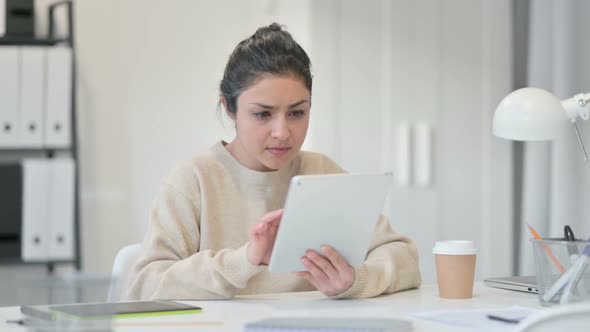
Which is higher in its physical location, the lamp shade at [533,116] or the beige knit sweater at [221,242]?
the lamp shade at [533,116]

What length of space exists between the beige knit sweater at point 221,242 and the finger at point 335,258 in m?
0.08

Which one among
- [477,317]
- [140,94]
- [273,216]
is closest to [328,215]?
[273,216]

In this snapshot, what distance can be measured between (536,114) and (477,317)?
16.9 inches

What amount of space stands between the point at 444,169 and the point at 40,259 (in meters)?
1.57

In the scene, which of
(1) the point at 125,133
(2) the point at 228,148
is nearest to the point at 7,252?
(1) the point at 125,133

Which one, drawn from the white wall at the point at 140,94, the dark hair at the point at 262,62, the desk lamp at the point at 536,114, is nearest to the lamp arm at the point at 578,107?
the desk lamp at the point at 536,114

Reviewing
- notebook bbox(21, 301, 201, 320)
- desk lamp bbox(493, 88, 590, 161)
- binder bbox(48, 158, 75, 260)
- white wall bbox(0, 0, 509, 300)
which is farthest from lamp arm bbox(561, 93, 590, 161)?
binder bbox(48, 158, 75, 260)

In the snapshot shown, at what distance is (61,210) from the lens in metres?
3.25

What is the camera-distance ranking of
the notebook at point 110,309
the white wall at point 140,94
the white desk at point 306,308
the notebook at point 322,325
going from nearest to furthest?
the notebook at point 322,325
the notebook at point 110,309
the white desk at point 306,308
the white wall at point 140,94

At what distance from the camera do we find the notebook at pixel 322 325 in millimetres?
1114

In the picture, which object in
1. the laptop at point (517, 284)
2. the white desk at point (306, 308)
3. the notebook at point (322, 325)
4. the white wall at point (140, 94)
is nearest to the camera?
the notebook at point (322, 325)

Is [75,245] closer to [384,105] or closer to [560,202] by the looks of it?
[384,105]

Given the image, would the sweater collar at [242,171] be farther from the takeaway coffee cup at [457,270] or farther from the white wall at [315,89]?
the white wall at [315,89]

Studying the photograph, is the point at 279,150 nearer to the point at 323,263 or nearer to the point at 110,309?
the point at 323,263
